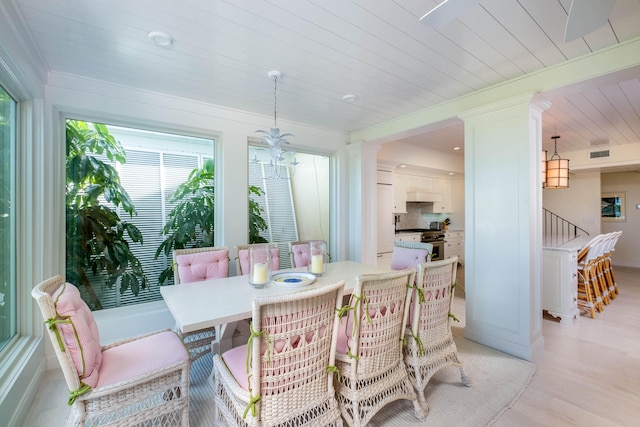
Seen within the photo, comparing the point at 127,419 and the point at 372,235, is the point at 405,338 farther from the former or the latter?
the point at 372,235

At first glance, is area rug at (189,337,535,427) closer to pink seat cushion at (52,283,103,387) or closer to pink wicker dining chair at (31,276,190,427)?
pink wicker dining chair at (31,276,190,427)

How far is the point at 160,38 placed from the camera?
1.87 m

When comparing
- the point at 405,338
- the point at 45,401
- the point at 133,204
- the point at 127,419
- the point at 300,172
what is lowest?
the point at 45,401

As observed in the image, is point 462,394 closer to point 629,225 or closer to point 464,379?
point 464,379

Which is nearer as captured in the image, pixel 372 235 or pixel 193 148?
pixel 193 148

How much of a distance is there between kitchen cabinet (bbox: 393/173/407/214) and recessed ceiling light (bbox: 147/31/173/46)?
4.43 m

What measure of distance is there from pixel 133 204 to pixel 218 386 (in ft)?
6.95

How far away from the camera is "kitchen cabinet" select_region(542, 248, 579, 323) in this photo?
10.7ft

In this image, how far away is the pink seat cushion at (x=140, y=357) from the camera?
142cm

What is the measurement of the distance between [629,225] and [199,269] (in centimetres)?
906

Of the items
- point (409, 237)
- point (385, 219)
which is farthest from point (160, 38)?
point (409, 237)

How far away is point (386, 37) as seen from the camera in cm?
189

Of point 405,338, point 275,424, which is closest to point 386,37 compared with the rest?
point 405,338

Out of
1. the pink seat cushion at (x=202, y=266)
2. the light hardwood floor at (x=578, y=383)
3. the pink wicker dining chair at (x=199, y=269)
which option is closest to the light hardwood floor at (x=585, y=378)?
the light hardwood floor at (x=578, y=383)
